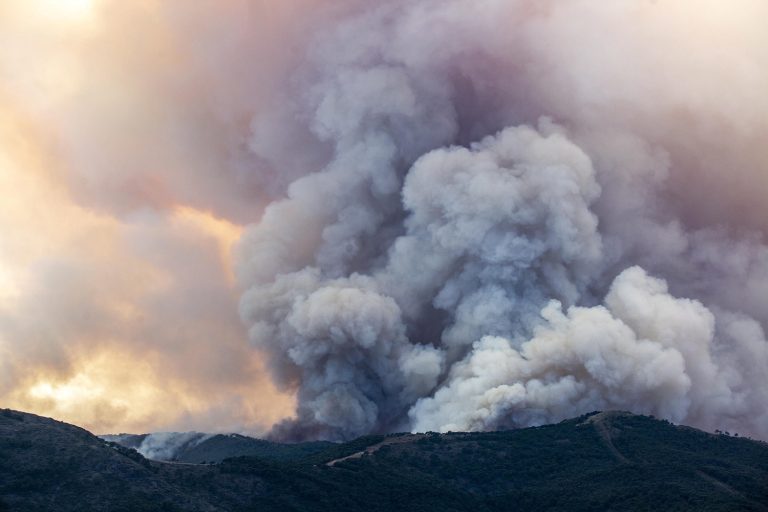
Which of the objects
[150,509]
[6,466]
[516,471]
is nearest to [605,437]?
[516,471]

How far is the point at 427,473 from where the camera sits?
288ft

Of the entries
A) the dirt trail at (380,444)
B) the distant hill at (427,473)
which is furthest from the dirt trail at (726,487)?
the dirt trail at (380,444)

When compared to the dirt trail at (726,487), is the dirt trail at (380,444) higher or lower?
higher

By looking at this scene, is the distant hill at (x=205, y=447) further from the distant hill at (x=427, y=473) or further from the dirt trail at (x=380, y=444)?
the dirt trail at (x=380, y=444)

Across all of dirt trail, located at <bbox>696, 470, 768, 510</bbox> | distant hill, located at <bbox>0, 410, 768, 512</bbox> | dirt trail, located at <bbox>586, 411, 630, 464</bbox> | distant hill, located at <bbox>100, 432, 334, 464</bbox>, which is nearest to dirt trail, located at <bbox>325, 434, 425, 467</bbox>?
distant hill, located at <bbox>0, 410, 768, 512</bbox>

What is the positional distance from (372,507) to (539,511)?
11335 mm

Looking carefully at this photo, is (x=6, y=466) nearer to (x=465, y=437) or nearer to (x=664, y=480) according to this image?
(x=465, y=437)

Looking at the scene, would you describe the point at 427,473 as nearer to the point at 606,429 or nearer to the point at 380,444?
the point at 380,444

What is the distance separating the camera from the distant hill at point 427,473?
7356 cm

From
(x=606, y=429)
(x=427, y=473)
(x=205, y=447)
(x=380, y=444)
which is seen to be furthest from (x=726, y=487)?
(x=205, y=447)

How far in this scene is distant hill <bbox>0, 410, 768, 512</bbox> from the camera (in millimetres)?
73562

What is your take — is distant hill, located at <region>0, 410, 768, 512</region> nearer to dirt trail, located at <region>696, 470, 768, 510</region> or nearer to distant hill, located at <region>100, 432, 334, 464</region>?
dirt trail, located at <region>696, 470, 768, 510</region>

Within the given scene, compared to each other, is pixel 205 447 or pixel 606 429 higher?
pixel 205 447

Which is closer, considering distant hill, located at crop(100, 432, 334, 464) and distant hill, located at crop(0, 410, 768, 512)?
distant hill, located at crop(0, 410, 768, 512)
